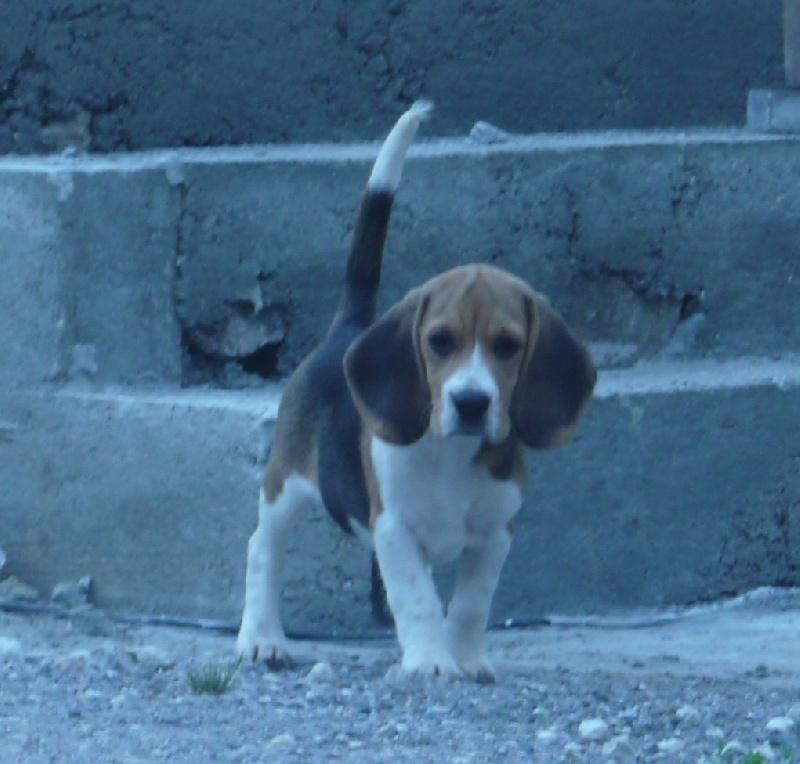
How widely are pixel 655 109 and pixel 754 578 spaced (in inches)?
84.2

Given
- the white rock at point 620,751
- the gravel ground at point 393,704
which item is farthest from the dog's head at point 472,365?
the white rock at point 620,751

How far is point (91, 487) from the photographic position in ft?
19.1

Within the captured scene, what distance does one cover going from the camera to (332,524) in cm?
531

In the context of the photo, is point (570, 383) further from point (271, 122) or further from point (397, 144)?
point (271, 122)

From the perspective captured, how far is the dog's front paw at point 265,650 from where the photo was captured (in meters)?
4.71

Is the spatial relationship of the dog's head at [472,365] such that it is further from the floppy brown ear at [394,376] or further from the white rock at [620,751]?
the white rock at [620,751]

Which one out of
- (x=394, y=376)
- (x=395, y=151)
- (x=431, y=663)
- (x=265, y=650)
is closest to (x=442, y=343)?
(x=394, y=376)

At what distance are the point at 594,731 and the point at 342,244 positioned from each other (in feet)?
8.45

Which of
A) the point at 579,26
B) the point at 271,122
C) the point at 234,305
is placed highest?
the point at 579,26

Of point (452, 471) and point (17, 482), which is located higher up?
point (452, 471)

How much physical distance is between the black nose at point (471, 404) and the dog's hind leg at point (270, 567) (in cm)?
86

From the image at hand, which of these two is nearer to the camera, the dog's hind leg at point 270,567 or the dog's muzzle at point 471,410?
the dog's muzzle at point 471,410

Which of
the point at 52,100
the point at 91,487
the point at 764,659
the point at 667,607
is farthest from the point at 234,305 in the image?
the point at 764,659

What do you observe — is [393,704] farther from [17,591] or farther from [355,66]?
[355,66]
